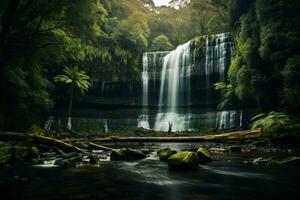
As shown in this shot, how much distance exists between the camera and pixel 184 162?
412 inches

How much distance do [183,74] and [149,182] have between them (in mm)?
33714

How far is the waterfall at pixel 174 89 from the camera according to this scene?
1645 inches

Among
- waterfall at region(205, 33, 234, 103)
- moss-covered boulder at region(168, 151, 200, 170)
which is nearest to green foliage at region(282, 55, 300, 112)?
waterfall at region(205, 33, 234, 103)

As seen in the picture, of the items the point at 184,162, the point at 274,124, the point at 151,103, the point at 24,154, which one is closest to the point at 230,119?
the point at 151,103

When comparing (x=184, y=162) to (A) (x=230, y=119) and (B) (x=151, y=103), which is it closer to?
(A) (x=230, y=119)

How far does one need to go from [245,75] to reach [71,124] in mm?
22335

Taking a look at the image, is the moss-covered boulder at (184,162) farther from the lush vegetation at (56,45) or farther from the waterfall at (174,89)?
the waterfall at (174,89)

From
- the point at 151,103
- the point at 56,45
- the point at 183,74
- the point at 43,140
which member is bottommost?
the point at 43,140

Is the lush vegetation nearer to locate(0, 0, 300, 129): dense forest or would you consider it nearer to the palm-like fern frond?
locate(0, 0, 300, 129): dense forest

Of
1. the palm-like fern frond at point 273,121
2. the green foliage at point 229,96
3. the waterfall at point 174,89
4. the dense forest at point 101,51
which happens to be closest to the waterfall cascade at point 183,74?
the waterfall at point 174,89

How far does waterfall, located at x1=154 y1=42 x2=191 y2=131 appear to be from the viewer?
41781mm

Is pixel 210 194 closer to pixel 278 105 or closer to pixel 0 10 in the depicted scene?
pixel 0 10

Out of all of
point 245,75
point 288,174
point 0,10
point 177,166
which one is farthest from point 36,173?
point 245,75

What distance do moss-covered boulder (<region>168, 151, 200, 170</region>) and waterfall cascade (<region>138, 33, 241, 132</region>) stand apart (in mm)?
26311
